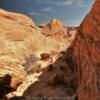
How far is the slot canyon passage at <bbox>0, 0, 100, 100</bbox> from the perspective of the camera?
1508 cm

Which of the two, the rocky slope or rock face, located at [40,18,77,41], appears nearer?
the rocky slope

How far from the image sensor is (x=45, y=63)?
104 ft

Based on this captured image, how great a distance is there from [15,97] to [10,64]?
4.53 m

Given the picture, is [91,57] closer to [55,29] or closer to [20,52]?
[20,52]

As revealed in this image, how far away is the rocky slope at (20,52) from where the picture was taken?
2569 centimetres

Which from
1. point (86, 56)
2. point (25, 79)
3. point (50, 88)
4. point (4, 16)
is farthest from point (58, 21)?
point (86, 56)

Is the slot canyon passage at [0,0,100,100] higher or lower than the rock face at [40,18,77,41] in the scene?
lower

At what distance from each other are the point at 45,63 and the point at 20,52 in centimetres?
373

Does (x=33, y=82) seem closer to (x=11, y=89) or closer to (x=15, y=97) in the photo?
(x=11, y=89)

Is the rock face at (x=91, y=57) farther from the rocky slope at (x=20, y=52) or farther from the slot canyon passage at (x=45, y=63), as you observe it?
the rocky slope at (x=20, y=52)

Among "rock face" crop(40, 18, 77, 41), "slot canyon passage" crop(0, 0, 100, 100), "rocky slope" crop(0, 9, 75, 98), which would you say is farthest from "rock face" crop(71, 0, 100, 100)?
"rock face" crop(40, 18, 77, 41)

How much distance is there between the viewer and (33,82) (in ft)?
86.0

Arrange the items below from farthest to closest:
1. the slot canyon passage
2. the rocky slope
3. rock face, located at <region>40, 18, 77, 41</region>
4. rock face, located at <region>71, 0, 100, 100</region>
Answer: rock face, located at <region>40, 18, 77, 41</region>, the rocky slope, the slot canyon passage, rock face, located at <region>71, 0, 100, 100</region>

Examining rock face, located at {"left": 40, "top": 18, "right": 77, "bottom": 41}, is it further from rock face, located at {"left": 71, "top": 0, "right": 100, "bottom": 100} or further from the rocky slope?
rock face, located at {"left": 71, "top": 0, "right": 100, "bottom": 100}
